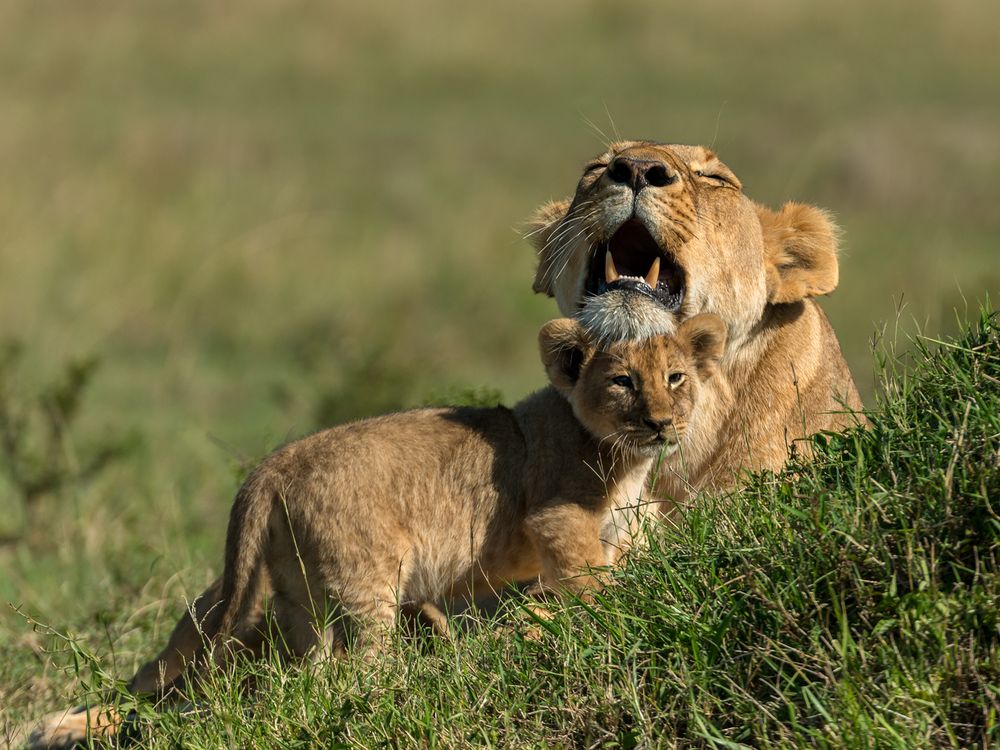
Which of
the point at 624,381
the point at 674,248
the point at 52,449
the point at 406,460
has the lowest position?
the point at 52,449

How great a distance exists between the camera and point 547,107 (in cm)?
2373

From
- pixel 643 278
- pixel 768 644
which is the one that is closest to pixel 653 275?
pixel 643 278

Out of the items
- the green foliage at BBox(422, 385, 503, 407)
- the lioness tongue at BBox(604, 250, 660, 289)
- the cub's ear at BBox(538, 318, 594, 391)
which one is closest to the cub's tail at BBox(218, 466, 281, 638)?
the cub's ear at BBox(538, 318, 594, 391)

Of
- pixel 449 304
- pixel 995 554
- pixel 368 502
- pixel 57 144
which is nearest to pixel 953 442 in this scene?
pixel 995 554

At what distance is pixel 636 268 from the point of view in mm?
5125

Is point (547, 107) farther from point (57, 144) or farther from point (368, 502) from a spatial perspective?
point (368, 502)

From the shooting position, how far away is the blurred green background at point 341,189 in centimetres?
982

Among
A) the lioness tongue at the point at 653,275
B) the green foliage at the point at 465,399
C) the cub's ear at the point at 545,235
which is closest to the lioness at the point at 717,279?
the lioness tongue at the point at 653,275

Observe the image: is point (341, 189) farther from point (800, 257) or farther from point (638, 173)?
point (638, 173)

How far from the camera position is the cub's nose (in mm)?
4598

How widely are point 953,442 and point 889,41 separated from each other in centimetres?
2304

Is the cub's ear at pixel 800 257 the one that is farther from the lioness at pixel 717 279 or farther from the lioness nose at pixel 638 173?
the lioness nose at pixel 638 173

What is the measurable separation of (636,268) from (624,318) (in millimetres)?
481

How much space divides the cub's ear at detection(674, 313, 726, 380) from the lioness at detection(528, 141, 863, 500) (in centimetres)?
6
